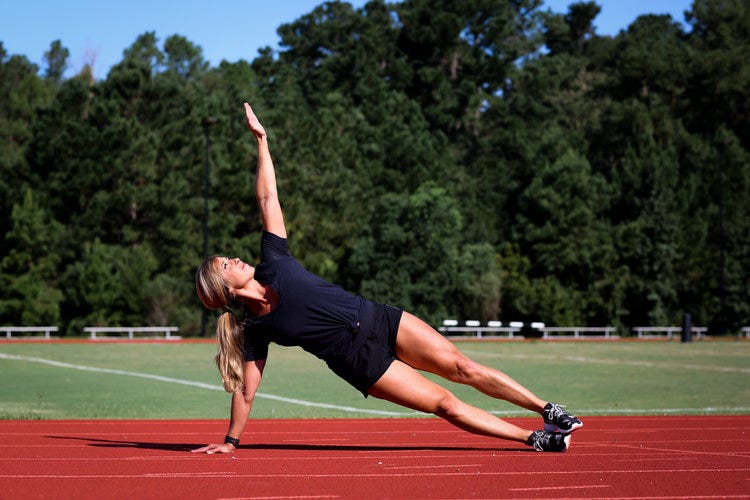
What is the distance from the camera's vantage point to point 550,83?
89688 mm

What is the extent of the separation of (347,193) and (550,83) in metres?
26.6

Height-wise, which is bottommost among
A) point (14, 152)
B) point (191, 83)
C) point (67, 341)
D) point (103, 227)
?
point (67, 341)

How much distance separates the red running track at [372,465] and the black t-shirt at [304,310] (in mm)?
900

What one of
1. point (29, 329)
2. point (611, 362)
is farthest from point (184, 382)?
point (29, 329)

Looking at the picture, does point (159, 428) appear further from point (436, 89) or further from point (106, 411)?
point (436, 89)

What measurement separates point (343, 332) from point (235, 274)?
88 cm

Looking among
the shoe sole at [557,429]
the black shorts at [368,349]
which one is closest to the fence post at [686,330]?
the shoe sole at [557,429]

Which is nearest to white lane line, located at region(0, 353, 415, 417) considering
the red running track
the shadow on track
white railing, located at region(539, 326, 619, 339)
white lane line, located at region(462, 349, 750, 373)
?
the red running track

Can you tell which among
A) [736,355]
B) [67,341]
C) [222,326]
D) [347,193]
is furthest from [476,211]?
[222,326]

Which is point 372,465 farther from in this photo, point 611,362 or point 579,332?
point 579,332

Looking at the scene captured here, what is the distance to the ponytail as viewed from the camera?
8.66 metres

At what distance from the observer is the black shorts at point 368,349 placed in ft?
27.2

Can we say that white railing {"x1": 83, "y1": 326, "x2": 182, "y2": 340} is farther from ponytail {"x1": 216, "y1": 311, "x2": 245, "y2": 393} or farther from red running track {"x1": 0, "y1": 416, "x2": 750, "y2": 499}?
ponytail {"x1": 216, "y1": 311, "x2": 245, "y2": 393}

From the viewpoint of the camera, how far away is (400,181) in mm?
74062
